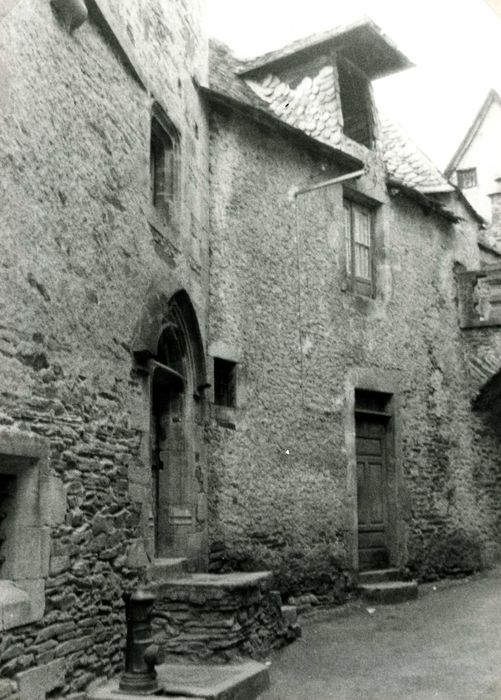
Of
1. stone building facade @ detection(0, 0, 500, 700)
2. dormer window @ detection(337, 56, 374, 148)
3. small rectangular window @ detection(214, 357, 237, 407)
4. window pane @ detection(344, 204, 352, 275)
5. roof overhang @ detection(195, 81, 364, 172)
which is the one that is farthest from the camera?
dormer window @ detection(337, 56, 374, 148)

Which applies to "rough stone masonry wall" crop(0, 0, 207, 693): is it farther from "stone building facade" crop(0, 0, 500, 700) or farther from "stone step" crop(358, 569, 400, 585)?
"stone step" crop(358, 569, 400, 585)

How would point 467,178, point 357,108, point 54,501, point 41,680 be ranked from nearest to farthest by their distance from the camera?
1. point 41,680
2. point 54,501
3. point 357,108
4. point 467,178

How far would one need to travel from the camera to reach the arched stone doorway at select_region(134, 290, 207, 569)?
7.60 metres

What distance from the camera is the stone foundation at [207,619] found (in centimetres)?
635

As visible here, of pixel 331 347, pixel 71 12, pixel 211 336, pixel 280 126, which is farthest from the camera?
pixel 331 347

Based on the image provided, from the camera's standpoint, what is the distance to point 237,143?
941cm

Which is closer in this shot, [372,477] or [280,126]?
[280,126]

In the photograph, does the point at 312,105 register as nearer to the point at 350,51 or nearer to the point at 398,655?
the point at 350,51

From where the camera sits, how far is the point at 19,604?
4.85 m

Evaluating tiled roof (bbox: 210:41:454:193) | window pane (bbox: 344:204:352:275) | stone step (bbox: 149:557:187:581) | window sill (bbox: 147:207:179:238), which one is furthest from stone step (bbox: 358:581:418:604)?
tiled roof (bbox: 210:41:454:193)

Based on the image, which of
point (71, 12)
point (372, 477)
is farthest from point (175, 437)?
point (372, 477)

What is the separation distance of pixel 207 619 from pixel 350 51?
26.1 ft

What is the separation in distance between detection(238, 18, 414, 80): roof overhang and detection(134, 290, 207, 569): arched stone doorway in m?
4.62

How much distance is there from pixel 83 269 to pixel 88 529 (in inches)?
73.0
